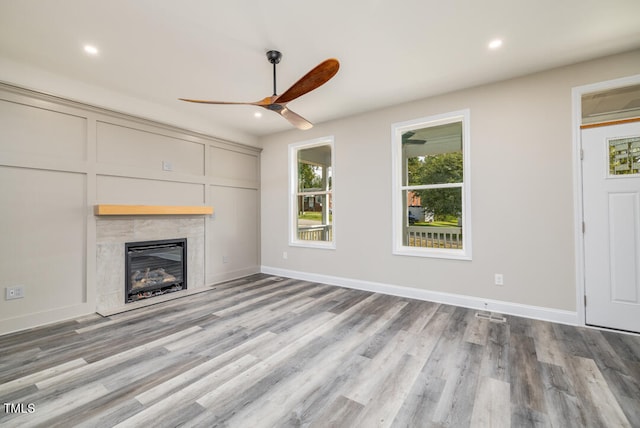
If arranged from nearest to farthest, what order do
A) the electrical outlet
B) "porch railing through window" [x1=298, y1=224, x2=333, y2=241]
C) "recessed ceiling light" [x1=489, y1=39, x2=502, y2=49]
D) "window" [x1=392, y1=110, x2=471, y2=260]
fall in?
"recessed ceiling light" [x1=489, y1=39, x2=502, y2=49] < the electrical outlet < "window" [x1=392, y1=110, x2=471, y2=260] < "porch railing through window" [x1=298, y1=224, x2=333, y2=241]

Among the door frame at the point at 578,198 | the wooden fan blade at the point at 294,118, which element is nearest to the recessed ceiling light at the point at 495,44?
the door frame at the point at 578,198

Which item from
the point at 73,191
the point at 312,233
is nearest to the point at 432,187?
the point at 312,233

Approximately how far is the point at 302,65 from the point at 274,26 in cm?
A: 60

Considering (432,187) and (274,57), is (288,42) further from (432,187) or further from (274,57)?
(432,187)

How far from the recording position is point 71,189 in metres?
3.21

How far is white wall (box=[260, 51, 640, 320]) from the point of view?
9.69ft

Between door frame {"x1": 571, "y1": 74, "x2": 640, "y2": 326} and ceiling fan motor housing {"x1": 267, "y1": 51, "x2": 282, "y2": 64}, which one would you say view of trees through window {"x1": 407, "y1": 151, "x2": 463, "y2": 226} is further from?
ceiling fan motor housing {"x1": 267, "y1": 51, "x2": 282, "y2": 64}

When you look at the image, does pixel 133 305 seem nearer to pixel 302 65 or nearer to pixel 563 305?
pixel 302 65

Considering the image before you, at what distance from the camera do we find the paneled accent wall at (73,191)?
2.84 metres

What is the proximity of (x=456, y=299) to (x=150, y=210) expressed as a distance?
13.8ft

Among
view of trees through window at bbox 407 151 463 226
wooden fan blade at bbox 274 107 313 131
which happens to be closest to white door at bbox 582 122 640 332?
view of trees through window at bbox 407 151 463 226

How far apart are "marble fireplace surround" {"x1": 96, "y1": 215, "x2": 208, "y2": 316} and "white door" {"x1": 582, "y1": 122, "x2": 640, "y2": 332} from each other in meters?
4.89

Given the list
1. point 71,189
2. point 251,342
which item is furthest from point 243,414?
point 71,189

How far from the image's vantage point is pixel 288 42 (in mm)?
2541
